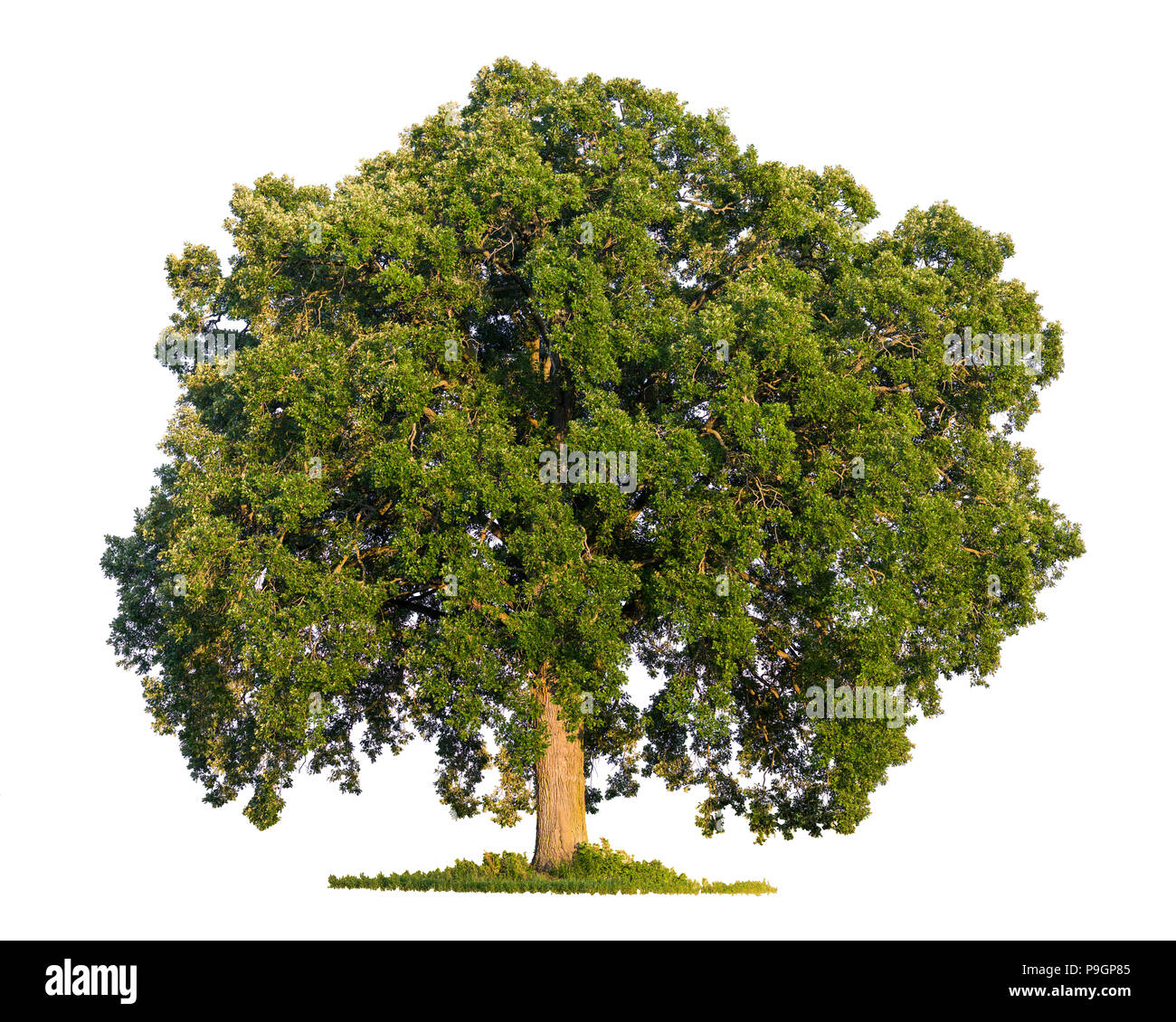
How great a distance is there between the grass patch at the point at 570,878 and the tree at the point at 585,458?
0.77m

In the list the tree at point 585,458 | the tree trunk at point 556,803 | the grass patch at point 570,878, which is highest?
the tree at point 585,458

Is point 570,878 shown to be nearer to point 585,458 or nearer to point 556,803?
point 556,803

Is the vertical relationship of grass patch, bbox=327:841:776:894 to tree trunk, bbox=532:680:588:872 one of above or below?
below

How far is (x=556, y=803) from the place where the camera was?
26531 millimetres

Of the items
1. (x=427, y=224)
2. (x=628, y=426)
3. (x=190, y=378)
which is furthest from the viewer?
(x=190, y=378)

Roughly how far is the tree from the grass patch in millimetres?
770

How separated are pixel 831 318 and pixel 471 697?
11701 mm

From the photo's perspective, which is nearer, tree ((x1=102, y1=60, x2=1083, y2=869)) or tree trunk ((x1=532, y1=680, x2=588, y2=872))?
tree ((x1=102, y1=60, x2=1083, y2=869))

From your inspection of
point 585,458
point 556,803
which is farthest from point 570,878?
point 585,458

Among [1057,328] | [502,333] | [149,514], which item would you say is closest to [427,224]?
[502,333]

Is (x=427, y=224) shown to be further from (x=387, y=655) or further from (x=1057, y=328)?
(x=1057, y=328)

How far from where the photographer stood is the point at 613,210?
83.9 feet

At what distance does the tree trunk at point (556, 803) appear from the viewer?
26.2m

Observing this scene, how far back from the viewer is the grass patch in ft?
79.9
